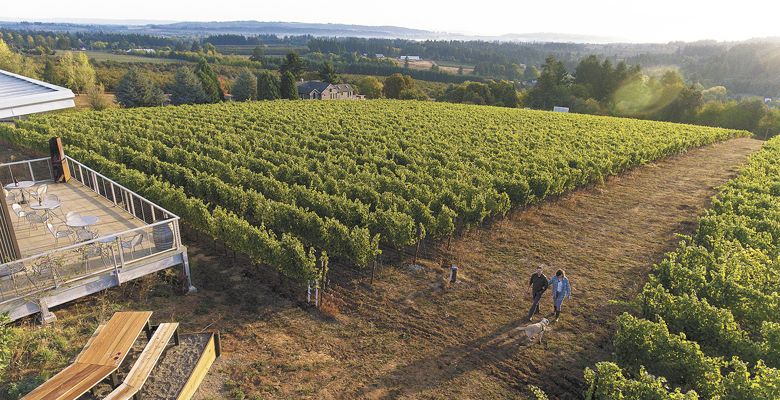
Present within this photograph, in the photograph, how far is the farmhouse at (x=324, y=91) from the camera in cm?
7869

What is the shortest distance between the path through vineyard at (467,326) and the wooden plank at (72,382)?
2.05 metres

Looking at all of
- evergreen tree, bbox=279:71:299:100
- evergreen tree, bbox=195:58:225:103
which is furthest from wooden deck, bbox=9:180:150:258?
evergreen tree, bbox=195:58:225:103

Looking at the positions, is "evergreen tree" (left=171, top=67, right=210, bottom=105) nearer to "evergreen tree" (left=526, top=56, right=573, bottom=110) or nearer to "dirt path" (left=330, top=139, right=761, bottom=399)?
"evergreen tree" (left=526, top=56, right=573, bottom=110)

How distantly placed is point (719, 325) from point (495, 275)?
231 inches

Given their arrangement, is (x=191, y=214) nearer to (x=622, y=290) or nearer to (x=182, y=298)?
(x=182, y=298)

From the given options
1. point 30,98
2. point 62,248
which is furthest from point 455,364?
point 30,98

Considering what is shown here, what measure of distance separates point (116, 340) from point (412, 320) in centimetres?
616

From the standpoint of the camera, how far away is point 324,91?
78.5 m

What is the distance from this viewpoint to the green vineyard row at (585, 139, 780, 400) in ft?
22.4

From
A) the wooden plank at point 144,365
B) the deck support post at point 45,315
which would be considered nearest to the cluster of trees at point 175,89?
the deck support post at point 45,315

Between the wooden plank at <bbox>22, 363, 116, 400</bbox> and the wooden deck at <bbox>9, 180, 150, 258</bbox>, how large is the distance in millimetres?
4710

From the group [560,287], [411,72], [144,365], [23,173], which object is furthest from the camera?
[411,72]

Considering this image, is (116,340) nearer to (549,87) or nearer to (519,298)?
(519,298)

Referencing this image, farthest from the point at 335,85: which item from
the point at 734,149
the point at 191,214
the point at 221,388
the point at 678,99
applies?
the point at 221,388
